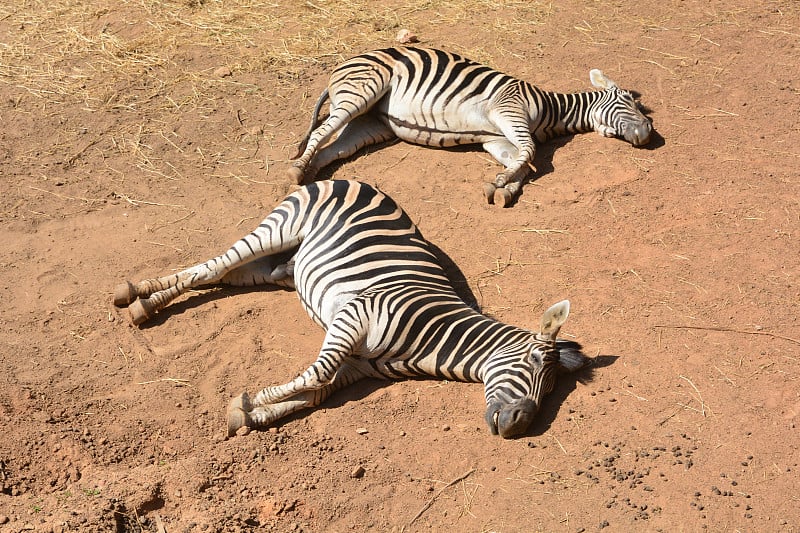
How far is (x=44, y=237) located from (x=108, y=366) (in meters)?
1.77

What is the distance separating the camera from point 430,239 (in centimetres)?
721

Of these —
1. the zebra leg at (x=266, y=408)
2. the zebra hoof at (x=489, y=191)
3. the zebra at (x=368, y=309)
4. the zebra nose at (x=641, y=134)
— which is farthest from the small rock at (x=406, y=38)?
the zebra leg at (x=266, y=408)

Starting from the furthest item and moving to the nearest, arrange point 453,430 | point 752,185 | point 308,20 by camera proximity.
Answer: point 308,20 < point 752,185 < point 453,430

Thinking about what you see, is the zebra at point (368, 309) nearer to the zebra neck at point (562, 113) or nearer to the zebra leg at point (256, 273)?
the zebra leg at point (256, 273)

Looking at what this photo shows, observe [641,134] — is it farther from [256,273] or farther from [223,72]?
[223,72]

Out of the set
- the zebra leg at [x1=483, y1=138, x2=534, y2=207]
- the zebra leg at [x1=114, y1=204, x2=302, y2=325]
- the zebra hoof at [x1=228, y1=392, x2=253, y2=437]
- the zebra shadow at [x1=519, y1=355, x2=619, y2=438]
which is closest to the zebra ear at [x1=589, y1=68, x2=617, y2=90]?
the zebra leg at [x1=483, y1=138, x2=534, y2=207]

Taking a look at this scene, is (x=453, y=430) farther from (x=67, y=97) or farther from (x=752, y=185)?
(x=67, y=97)

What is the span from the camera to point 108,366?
5.88 m

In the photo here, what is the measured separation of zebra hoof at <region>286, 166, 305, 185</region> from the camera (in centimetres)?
779

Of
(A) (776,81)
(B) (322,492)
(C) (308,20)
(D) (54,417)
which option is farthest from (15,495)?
(A) (776,81)

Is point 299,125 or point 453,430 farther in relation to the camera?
point 299,125

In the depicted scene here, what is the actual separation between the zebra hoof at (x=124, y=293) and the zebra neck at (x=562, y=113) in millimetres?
4123

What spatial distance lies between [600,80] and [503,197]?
2097 millimetres

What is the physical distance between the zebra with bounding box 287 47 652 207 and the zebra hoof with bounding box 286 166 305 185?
0.71 feet
